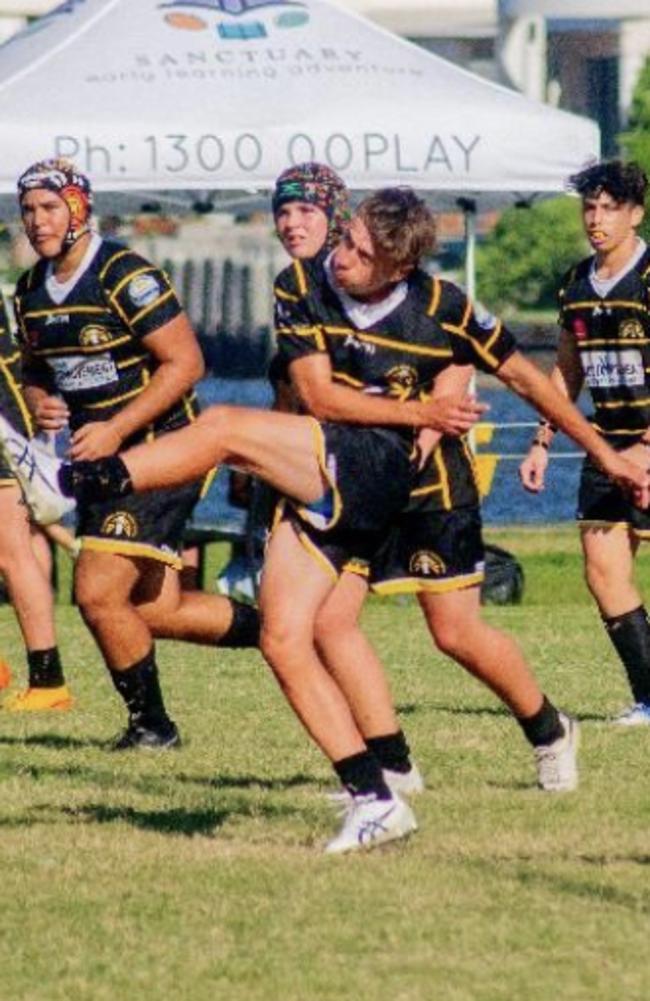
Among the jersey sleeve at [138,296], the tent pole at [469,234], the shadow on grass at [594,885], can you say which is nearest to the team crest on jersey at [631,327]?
the jersey sleeve at [138,296]

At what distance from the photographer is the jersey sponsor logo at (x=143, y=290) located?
34.6ft

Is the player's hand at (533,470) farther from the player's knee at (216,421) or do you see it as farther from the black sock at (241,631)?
the player's knee at (216,421)

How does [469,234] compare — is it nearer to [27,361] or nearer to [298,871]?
[27,361]

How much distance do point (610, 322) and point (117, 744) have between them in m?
2.31

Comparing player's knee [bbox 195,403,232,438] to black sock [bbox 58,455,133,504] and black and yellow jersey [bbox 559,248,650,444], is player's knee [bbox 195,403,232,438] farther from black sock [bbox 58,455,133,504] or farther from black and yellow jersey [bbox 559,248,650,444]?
black and yellow jersey [bbox 559,248,650,444]

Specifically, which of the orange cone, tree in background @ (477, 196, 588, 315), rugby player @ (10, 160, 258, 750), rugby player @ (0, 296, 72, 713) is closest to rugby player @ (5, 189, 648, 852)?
rugby player @ (10, 160, 258, 750)

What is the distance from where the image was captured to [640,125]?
8212 cm

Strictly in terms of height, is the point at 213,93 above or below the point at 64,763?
above

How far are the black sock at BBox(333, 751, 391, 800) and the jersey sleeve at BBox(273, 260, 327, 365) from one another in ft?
3.69

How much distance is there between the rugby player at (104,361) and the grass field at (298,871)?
1.95ft

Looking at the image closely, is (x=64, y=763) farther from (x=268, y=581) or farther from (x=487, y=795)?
(x=268, y=581)

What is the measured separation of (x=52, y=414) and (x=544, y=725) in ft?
Result: 6.55

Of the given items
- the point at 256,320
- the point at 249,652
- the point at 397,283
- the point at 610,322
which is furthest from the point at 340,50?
the point at 256,320

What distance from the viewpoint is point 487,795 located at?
385 inches
